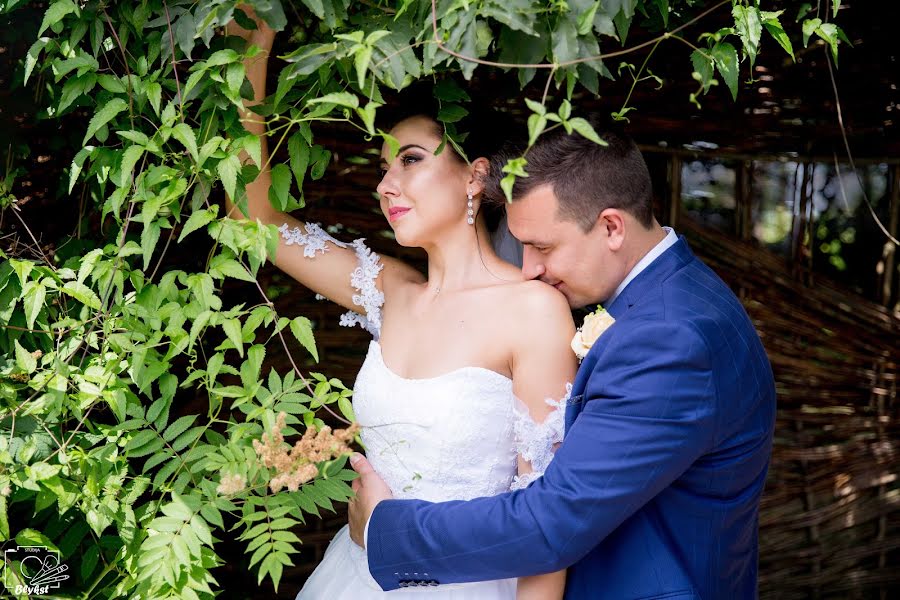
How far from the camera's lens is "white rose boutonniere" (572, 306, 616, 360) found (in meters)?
2.07

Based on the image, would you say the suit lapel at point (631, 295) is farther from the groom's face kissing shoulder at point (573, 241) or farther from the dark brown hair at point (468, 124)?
the dark brown hair at point (468, 124)

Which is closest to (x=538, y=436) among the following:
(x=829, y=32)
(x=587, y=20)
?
(x=587, y=20)

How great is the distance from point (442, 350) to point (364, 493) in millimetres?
404

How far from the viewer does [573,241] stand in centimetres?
215

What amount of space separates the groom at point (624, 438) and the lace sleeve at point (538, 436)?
0.07 m

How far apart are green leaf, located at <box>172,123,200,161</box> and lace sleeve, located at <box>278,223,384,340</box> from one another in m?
0.68

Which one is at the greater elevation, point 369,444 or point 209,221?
point 209,221

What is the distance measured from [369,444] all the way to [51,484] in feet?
2.63

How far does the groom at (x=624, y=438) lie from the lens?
1886 mm

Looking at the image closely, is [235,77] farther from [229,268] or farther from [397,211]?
[397,211]

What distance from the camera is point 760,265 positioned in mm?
3721

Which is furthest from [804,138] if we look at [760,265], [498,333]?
[498,333]

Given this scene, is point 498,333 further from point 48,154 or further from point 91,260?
point 48,154

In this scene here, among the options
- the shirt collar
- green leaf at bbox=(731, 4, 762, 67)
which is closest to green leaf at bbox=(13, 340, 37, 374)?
the shirt collar
